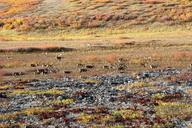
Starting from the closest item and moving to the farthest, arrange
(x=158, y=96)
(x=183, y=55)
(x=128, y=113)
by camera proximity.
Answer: (x=128, y=113)
(x=158, y=96)
(x=183, y=55)

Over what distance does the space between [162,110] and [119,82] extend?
13.4 meters

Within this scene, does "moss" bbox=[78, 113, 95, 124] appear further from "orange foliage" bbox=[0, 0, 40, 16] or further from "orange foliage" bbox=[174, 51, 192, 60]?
"orange foliage" bbox=[0, 0, 40, 16]

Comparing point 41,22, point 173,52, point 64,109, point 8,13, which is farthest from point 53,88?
point 8,13

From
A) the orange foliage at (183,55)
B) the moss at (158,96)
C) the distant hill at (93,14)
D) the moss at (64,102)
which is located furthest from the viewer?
the distant hill at (93,14)

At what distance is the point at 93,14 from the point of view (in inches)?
5177

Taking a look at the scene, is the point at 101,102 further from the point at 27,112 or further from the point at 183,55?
the point at 183,55

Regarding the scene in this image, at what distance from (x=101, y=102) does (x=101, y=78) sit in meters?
13.1

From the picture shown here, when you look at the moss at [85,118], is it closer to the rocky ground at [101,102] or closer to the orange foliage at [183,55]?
the rocky ground at [101,102]

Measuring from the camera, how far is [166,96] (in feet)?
120

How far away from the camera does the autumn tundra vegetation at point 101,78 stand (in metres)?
30.6

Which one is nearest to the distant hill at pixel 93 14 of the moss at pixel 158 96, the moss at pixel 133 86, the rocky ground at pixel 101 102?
the rocky ground at pixel 101 102

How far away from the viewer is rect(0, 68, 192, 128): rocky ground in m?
29.6

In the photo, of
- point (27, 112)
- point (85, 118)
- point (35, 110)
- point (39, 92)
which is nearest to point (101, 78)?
point (39, 92)

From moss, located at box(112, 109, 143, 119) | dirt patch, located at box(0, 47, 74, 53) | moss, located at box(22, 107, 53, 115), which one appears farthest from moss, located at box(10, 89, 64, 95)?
dirt patch, located at box(0, 47, 74, 53)
